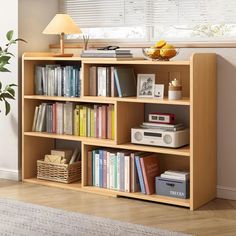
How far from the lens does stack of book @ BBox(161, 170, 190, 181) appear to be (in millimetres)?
3930

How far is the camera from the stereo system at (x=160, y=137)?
3.92 metres

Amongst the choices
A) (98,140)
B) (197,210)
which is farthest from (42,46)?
(197,210)

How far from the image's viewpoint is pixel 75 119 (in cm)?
449

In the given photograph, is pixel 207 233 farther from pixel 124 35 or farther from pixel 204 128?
pixel 124 35

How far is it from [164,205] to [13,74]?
172cm

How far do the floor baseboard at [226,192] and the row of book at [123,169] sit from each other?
1.53ft

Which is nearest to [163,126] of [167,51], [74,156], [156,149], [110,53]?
[156,149]

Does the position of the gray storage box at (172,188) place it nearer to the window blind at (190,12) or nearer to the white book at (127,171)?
the white book at (127,171)

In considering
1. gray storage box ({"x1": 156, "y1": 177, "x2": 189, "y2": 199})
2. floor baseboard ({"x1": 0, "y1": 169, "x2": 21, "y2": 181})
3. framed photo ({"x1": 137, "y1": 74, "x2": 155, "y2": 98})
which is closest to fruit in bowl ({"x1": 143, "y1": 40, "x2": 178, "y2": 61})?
framed photo ({"x1": 137, "y1": 74, "x2": 155, "y2": 98})

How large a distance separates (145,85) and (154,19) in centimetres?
67

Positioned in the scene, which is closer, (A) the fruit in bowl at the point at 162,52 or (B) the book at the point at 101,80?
(A) the fruit in bowl at the point at 162,52

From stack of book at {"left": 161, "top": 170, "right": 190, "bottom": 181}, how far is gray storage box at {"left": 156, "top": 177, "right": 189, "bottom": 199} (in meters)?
0.02

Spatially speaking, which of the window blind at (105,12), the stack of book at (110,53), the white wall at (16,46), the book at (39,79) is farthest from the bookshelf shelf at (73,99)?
the window blind at (105,12)

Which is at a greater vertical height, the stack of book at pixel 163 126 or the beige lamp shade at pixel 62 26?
the beige lamp shade at pixel 62 26
